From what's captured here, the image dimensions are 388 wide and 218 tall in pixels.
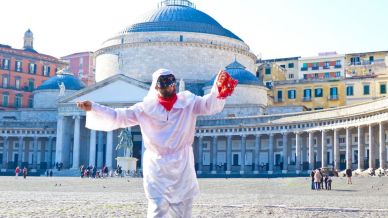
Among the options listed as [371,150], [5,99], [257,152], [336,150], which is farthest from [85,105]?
[5,99]

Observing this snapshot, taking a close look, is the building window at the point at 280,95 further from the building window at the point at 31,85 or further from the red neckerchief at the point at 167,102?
the red neckerchief at the point at 167,102

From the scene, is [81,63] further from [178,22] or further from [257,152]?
[257,152]

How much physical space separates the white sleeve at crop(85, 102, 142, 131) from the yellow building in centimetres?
8509

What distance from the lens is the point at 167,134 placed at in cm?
895

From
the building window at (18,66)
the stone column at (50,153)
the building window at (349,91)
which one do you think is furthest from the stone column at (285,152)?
the building window at (18,66)

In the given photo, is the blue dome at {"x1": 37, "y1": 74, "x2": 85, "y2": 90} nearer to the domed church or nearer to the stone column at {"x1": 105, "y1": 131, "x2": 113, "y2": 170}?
the domed church

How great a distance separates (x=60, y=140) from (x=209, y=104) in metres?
79.6

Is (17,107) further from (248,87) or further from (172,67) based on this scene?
(248,87)

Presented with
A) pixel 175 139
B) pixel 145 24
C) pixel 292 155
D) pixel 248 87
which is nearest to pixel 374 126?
pixel 292 155

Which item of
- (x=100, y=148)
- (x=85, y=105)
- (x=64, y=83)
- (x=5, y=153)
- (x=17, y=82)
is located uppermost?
(x=17, y=82)

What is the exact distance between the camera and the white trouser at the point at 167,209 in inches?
340

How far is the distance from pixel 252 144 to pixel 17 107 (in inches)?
1610

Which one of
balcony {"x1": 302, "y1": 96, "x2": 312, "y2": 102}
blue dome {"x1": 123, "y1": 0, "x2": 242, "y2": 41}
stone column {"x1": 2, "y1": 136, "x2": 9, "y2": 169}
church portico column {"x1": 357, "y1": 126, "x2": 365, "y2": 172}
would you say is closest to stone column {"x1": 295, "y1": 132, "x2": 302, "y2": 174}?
church portico column {"x1": 357, "y1": 126, "x2": 365, "y2": 172}

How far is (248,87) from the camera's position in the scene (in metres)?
90.1
